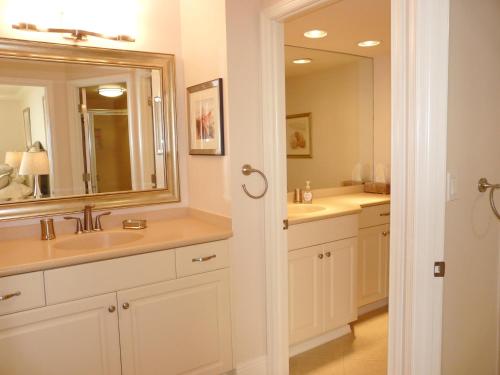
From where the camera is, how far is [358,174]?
3689mm

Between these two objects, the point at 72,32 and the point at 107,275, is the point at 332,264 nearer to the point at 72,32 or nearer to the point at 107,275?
the point at 107,275

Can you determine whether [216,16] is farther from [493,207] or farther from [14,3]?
[493,207]

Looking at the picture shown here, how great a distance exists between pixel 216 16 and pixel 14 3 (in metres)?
0.98

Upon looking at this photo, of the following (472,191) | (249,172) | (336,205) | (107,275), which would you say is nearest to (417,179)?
(472,191)

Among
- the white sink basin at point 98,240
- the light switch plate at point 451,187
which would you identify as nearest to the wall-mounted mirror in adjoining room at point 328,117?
the white sink basin at point 98,240

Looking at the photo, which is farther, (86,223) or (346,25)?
(346,25)

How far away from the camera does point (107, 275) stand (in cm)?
176

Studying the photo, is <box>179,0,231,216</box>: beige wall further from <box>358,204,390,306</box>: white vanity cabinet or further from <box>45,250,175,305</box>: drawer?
<box>358,204,390,306</box>: white vanity cabinet

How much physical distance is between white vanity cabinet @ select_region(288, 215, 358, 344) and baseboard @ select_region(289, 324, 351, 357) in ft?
0.20

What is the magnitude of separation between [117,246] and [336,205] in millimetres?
1638

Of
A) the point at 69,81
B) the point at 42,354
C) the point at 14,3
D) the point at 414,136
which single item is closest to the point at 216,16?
the point at 69,81

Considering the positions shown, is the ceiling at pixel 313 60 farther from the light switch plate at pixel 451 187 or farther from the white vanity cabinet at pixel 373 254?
the light switch plate at pixel 451 187

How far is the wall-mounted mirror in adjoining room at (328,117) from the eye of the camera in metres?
3.24

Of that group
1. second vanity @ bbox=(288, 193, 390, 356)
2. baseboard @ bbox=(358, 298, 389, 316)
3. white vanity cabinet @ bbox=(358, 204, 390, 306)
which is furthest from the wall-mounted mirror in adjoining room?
baseboard @ bbox=(358, 298, 389, 316)
